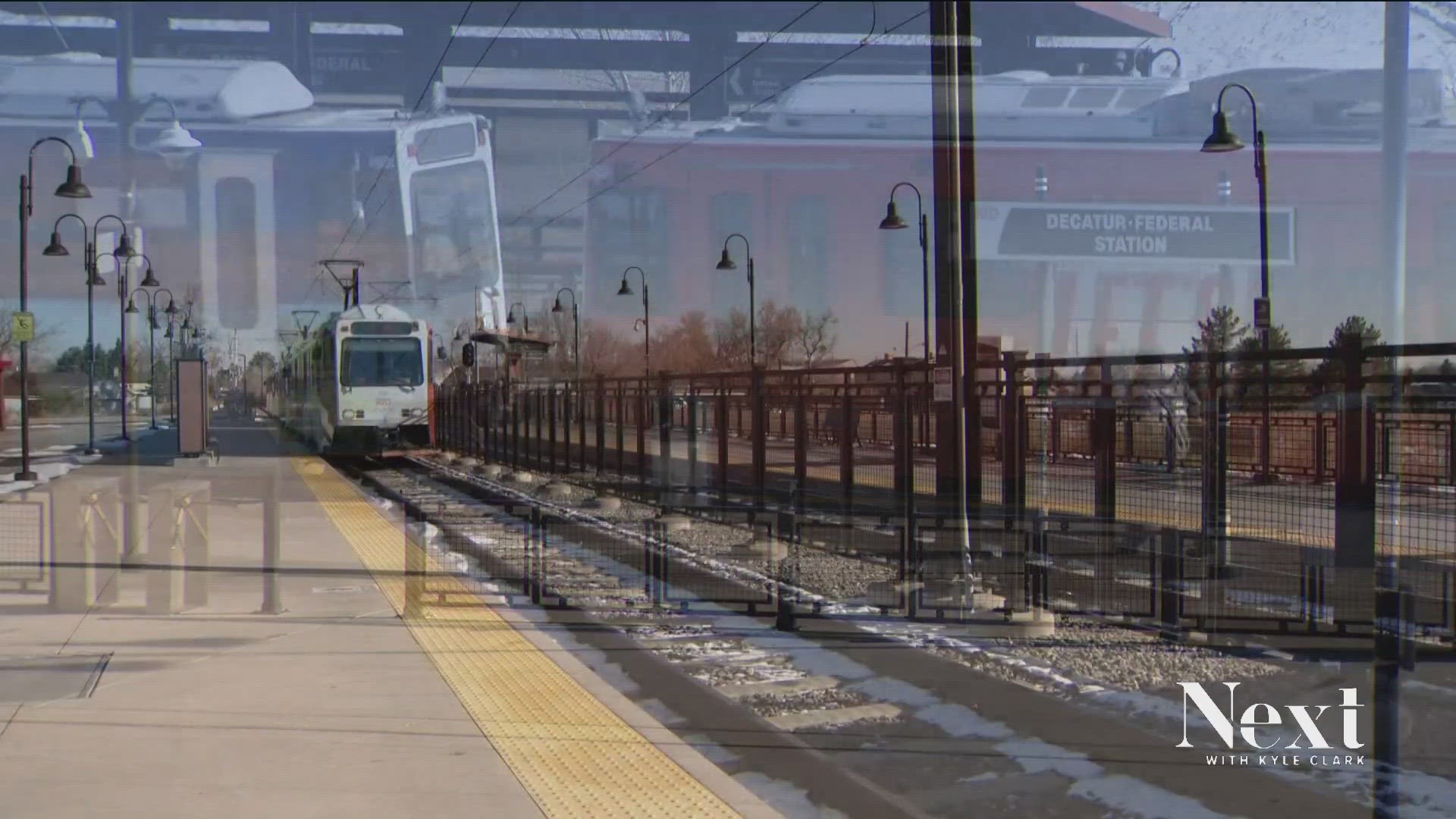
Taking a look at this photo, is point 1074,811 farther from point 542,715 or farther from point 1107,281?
point 1107,281

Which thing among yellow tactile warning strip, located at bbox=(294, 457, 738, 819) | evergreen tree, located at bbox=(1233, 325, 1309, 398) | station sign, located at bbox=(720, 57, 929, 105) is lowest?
yellow tactile warning strip, located at bbox=(294, 457, 738, 819)

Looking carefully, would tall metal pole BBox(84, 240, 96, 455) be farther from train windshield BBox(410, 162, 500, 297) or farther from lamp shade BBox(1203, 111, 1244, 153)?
lamp shade BBox(1203, 111, 1244, 153)

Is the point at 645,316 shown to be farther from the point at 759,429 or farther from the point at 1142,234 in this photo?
the point at 1142,234

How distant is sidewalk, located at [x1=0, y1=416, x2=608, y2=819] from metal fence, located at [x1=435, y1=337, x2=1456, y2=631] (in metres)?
3.52

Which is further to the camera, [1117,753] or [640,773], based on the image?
[1117,753]

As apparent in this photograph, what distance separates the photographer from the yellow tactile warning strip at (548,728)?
4637 mm

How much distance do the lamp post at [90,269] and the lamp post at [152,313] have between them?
0.76m

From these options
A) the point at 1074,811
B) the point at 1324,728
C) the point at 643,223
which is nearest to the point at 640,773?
the point at 1074,811

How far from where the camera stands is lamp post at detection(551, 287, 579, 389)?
21.4 m

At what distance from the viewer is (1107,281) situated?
505 inches

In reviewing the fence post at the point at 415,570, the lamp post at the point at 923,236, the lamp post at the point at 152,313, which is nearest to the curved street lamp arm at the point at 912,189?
the lamp post at the point at 923,236

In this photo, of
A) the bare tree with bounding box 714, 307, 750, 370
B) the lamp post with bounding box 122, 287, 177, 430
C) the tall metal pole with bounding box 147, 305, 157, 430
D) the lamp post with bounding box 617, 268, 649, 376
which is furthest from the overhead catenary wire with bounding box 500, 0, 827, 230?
the tall metal pole with bounding box 147, 305, 157, 430

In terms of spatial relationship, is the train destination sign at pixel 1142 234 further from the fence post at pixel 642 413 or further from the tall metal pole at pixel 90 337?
the tall metal pole at pixel 90 337

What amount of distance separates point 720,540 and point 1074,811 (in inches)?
360
